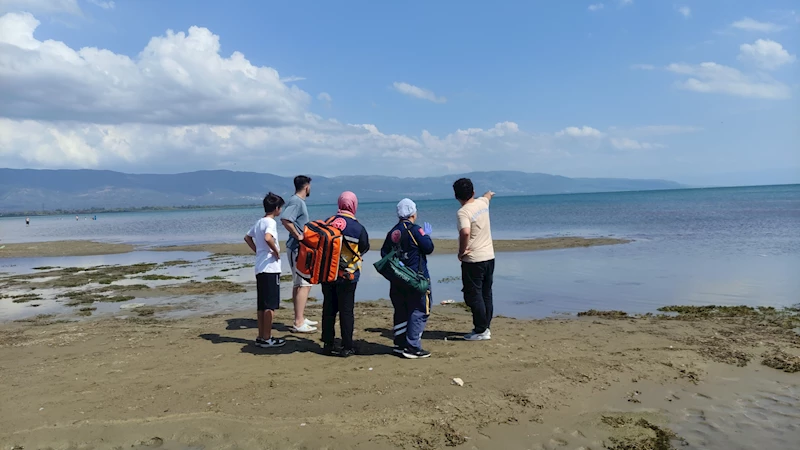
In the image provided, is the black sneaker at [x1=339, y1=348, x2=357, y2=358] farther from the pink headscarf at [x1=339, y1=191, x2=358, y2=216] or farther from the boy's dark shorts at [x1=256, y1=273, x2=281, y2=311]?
the pink headscarf at [x1=339, y1=191, x2=358, y2=216]

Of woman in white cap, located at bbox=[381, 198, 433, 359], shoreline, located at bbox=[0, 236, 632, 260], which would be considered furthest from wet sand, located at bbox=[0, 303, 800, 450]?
shoreline, located at bbox=[0, 236, 632, 260]

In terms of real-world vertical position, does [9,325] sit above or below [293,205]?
below

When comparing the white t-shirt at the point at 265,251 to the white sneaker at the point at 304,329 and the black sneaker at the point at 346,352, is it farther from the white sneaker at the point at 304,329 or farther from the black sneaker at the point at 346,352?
the black sneaker at the point at 346,352

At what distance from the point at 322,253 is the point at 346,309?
0.81 m

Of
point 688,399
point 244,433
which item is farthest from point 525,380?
point 244,433

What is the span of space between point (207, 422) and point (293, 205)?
331 cm

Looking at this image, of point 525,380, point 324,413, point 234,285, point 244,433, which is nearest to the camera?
point 244,433

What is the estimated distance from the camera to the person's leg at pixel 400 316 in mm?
6582

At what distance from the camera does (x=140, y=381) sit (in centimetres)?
576

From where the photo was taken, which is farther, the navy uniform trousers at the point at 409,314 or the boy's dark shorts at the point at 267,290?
the boy's dark shorts at the point at 267,290

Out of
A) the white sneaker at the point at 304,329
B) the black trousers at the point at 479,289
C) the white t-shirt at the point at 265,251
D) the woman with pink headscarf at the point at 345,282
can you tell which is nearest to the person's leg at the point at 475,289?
the black trousers at the point at 479,289

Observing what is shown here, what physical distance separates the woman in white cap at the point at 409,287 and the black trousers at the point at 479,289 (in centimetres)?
82

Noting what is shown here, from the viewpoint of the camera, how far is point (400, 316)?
6641mm

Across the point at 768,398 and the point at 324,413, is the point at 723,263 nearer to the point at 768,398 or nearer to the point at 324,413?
the point at 768,398
